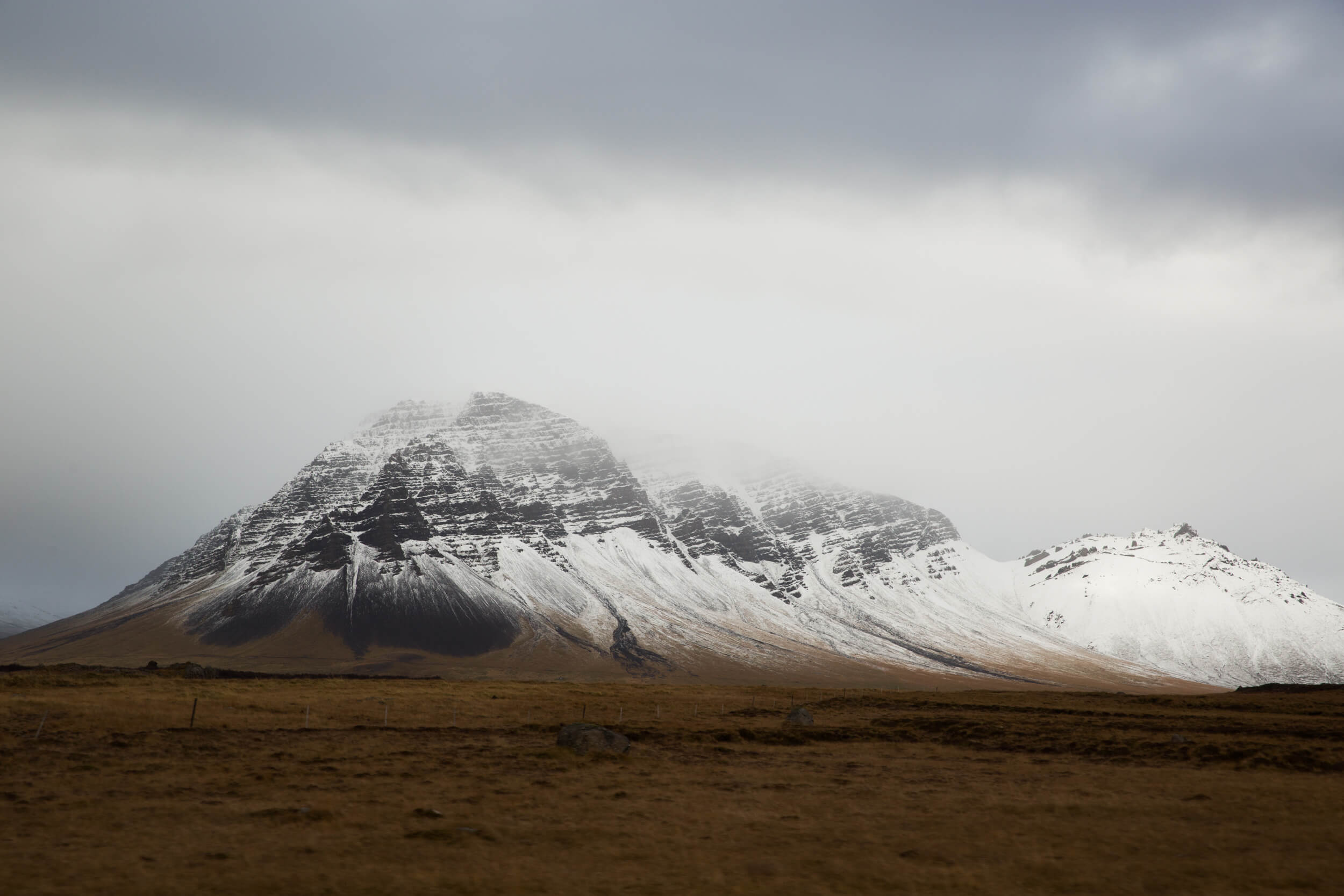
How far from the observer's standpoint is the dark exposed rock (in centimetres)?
4647

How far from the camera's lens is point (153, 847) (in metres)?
26.1

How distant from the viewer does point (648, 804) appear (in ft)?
113

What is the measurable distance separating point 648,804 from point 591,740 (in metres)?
13.0

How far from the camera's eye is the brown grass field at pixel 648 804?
2436 centimetres

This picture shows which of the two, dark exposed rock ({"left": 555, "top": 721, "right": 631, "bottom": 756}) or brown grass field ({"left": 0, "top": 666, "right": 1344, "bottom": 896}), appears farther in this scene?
dark exposed rock ({"left": 555, "top": 721, "right": 631, "bottom": 756})

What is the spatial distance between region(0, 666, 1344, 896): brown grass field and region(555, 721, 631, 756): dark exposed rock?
4.64 feet

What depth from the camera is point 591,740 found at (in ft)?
154

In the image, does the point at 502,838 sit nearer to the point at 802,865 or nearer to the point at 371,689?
the point at 802,865

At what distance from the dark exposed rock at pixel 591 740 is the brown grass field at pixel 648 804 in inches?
55.6

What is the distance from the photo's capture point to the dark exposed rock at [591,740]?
46469 millimetres

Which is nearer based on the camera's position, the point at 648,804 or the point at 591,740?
the point at 648,804

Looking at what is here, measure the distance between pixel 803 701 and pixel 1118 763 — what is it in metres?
44.8

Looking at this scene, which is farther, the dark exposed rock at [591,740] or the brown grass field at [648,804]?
the dark exposed rock at [591,740]

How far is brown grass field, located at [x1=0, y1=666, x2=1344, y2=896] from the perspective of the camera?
24.4m
